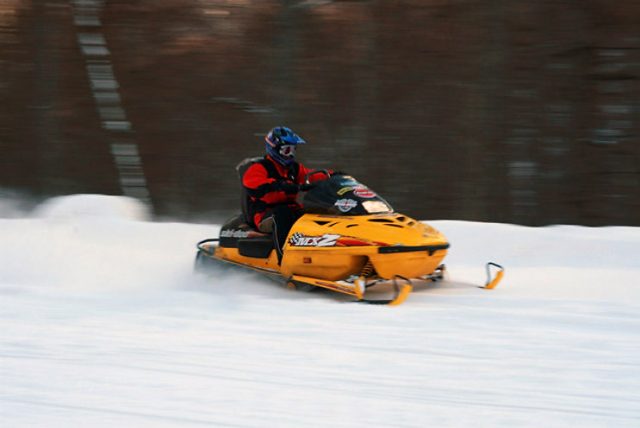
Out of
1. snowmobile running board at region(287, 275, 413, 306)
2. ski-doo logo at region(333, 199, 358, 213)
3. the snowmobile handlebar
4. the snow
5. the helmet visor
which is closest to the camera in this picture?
the snow

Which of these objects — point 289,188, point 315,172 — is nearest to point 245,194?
point 289,188

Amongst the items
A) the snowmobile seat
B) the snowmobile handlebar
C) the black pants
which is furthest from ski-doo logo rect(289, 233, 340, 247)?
the snowmobile seat

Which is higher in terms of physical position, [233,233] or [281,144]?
[281,144]

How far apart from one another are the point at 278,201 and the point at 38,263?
7.65 ft

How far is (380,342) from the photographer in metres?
4.78

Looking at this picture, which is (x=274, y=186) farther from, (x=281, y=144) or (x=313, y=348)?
(x=313, y=348)

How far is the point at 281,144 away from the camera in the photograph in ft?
23.2

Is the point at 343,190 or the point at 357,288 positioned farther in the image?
the point at 343,190

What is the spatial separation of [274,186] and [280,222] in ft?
1.10

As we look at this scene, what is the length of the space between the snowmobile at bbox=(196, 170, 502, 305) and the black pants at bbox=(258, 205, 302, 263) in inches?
2.4

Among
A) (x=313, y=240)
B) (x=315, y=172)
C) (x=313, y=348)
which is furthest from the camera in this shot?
(x=315, y=172)

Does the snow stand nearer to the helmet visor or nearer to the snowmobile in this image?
the snowmobile

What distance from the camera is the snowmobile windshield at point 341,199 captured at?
21.1ft

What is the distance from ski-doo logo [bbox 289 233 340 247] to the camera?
6.24m
